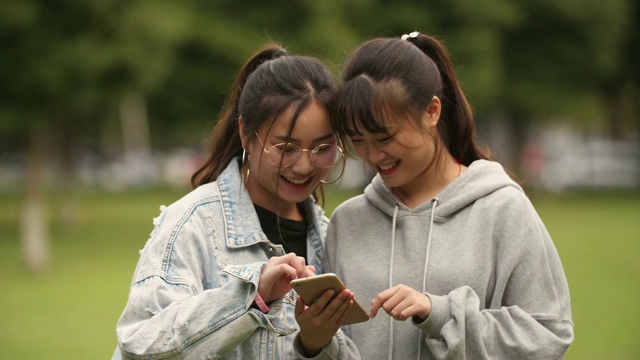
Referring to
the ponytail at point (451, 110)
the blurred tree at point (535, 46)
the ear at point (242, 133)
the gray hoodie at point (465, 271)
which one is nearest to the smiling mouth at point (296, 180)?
the ear at point (242, 133)

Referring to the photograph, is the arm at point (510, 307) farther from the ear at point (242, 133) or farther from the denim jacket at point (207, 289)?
the ear at point (242, 133)

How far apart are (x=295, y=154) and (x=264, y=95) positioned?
0.24 metres

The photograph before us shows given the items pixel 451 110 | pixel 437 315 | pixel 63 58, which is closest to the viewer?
pixel 437 315

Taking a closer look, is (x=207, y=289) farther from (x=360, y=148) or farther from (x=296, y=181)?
(x=360, y=148)

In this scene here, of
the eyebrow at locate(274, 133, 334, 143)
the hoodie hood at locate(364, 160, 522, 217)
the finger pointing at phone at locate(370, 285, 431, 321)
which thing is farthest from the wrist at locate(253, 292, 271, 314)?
the hoodie hood at locate(364, 160, 522, 217)

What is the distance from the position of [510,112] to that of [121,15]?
54.1ft

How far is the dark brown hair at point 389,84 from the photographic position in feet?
11.0

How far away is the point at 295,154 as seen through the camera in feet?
11.1

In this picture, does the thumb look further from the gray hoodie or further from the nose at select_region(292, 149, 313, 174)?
the nose at select_region(292, 149, 313, 174)

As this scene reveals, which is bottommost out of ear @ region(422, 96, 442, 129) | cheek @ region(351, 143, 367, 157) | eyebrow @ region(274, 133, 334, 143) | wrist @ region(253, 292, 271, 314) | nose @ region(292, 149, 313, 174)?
wrist @ region(253, 292, 271, 314)

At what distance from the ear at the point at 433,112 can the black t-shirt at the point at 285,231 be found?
2.07 ft

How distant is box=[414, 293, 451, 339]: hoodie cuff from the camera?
125 inches

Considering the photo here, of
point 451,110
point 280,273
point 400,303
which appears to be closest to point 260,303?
point 280,273

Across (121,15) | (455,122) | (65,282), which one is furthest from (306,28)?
(455,122)
